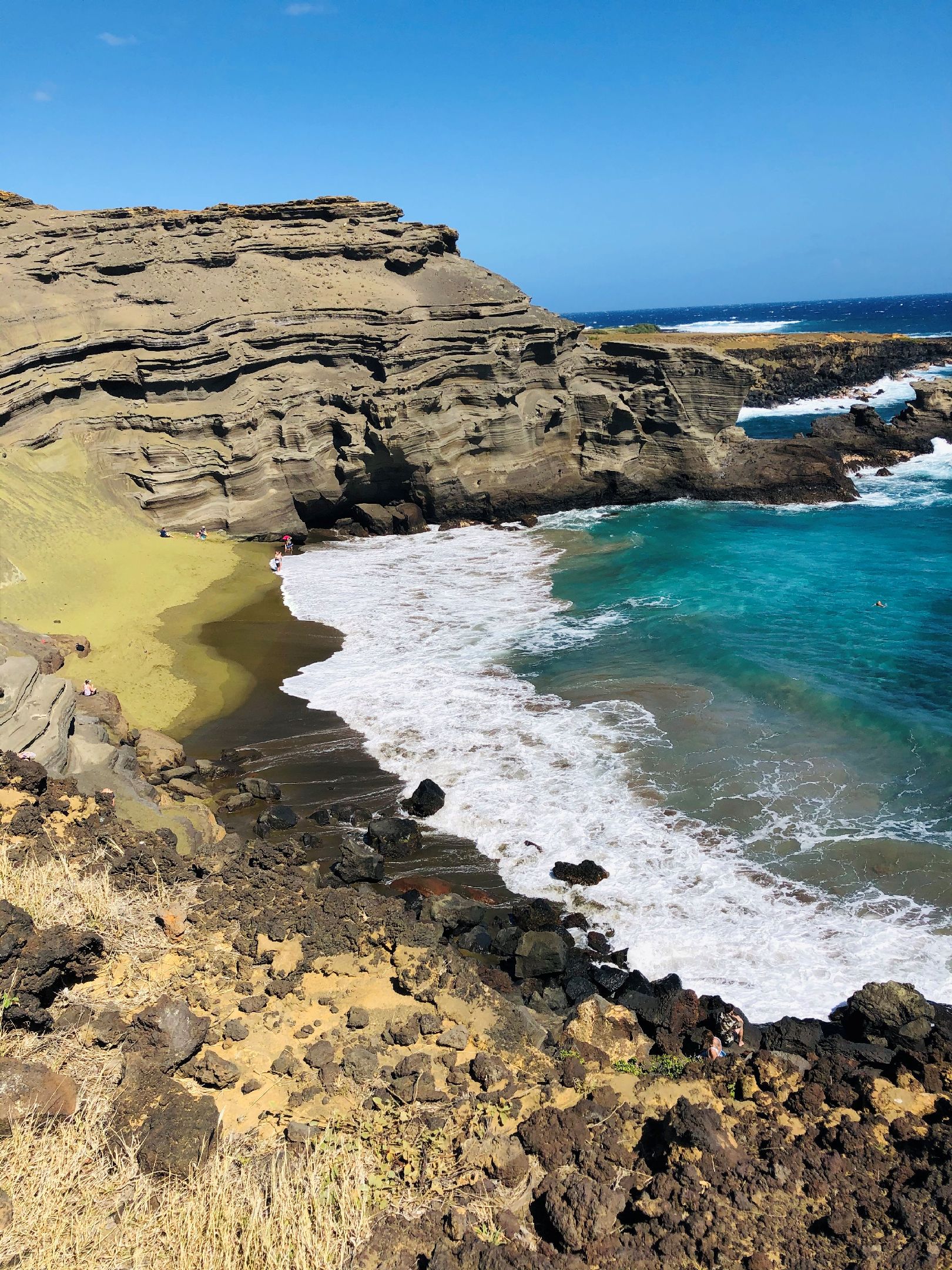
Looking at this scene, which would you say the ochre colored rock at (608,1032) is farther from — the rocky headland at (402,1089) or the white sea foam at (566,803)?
the white sea foam at (566,803)

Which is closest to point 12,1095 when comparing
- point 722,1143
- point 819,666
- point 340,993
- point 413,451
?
point 340,993

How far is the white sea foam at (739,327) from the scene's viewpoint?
125250 mm

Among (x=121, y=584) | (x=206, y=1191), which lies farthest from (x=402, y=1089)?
(x=121, y=584)

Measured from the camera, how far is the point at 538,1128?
7352mm

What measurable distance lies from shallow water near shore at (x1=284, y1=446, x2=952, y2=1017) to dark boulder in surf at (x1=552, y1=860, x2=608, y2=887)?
8.2 inches

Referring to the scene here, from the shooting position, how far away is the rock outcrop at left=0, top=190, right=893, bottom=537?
2928cm

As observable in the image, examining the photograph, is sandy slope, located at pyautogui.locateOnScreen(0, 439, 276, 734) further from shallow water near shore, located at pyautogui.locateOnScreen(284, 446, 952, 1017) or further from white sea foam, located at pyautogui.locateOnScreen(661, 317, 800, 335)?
white sea foam, located at pyautogui.locateOnScreen(661, 317, 800, 335)

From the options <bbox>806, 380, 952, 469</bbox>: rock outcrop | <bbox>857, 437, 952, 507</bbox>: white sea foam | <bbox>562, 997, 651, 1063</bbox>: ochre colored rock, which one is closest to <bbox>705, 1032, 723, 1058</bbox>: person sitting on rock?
<bbox>562, 997, 651, 1063</bbox>: ochre colored rock

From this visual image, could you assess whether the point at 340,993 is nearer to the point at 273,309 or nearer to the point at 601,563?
the point at 601,563

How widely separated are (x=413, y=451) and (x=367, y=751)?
17.6 metres

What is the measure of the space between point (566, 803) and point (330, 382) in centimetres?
2323

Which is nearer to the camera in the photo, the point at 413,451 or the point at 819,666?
the point at 819,666

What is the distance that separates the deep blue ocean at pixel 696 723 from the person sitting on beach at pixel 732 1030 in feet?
3.13

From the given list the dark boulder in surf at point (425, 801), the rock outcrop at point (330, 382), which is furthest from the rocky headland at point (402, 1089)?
the rock outcrop at point (330, 382)
